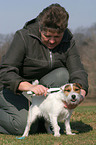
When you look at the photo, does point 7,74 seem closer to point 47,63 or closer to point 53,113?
point 47,63

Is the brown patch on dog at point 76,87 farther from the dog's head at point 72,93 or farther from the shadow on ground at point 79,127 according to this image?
the shadow on ground at point 79,127

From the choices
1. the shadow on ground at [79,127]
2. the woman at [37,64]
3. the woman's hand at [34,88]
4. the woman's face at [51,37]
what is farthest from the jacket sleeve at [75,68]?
the shadow on ground at [79,127]

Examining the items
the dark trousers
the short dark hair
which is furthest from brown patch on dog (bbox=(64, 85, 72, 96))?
the short dark hair

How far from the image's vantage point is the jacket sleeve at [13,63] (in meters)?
4.32

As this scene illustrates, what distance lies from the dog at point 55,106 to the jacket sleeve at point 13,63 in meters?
0.61

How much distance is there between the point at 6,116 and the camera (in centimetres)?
489

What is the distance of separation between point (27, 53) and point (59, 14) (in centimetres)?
97

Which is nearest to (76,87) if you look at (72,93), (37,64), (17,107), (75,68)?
(72,93)

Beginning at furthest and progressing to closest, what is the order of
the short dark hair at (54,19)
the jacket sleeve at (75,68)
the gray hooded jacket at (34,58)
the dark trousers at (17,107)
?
the dark trousers at (17,107) < the jacket sleeve at (75,68) < the gray hooded jacket at (34,58) < the short dark hair at (54,19)

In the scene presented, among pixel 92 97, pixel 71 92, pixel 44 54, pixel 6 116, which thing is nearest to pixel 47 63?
pixel 44 54

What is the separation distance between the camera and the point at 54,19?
13.4 feet

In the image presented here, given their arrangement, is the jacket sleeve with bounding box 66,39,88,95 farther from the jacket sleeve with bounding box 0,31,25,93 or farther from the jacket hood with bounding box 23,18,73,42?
the jacket sleeve with bounding box 0,31,25,93

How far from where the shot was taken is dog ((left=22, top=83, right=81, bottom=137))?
430cm

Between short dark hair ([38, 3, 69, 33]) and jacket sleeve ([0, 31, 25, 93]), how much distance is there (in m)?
0.61
